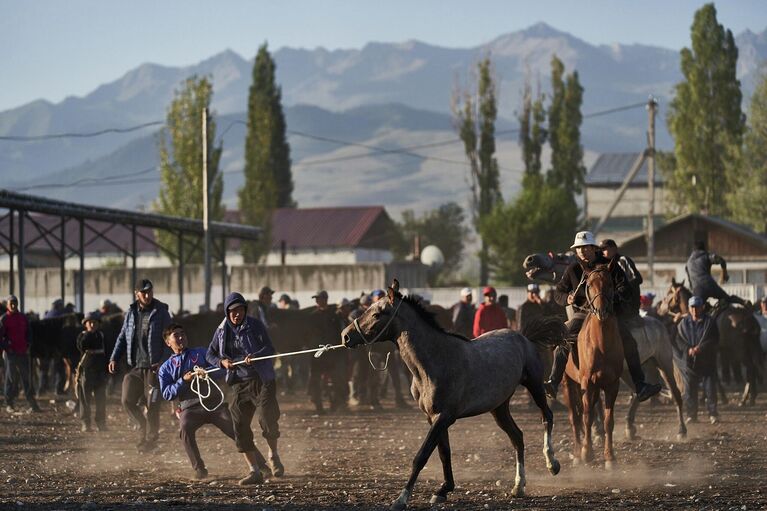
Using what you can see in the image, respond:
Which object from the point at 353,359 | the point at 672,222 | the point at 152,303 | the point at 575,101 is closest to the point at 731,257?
the point at 672,222

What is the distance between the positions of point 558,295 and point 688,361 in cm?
718

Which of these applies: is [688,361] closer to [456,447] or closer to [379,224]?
[456,447]

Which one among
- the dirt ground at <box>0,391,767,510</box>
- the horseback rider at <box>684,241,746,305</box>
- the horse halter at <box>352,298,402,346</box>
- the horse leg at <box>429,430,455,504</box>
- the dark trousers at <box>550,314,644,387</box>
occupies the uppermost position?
the horseback rider at <box>684,241,746,305</box>

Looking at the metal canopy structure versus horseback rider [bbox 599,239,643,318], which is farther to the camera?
the metal canopy structure

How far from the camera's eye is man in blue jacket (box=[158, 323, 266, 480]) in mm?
13477

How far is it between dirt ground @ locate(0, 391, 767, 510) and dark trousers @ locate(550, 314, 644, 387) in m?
0.98

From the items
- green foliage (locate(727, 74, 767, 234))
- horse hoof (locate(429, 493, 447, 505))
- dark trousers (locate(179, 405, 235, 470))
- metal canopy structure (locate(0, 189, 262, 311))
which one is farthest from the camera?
green foliage (locate(727, 74, 767, 234))

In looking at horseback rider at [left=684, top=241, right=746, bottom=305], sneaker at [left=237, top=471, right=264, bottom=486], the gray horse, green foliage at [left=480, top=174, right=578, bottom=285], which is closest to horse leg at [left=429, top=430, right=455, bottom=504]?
the gray horse

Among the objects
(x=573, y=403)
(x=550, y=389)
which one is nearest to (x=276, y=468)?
(x=550, y=389)

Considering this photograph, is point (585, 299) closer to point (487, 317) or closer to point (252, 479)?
point (252, 479)

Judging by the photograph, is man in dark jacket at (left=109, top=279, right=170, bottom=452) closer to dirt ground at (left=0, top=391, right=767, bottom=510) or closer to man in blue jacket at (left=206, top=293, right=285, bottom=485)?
dirt ground at (left=0, top=391, right=767, bottom=510)

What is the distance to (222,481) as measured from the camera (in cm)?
1309

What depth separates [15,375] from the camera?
24266 mm

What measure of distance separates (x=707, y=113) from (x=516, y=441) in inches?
2265
